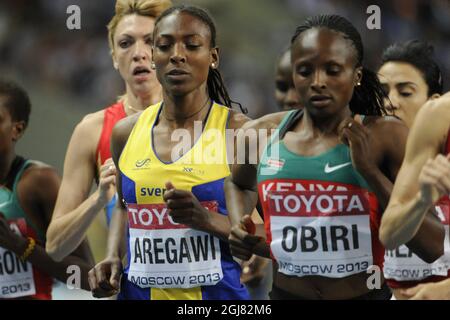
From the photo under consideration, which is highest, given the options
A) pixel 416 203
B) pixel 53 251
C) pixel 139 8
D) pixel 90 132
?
pixel 139 8

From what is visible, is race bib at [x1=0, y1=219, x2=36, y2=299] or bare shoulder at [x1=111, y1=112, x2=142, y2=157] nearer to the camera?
bare shoulder at [x1=111, y1=112, x2=142, y2=157]

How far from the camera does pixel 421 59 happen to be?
17.9 feet

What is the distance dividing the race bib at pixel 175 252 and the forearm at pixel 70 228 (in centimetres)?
37

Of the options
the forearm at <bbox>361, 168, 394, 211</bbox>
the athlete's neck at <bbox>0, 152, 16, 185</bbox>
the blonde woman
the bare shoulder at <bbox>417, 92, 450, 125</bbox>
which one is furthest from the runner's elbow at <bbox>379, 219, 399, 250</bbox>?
the athlete's neck at <bbox>0, 152, 16, 185</bbox>

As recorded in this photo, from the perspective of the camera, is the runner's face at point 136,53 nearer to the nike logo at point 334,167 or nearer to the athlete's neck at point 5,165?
the athlete's neck at point 5,165

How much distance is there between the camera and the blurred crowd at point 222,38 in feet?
31.1

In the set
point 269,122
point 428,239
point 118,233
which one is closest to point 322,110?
point 269,122

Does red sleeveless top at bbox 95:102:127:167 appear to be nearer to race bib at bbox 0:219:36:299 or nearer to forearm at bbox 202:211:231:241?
race bib at bbox 0:219:36:299

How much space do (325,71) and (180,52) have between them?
0.67 m

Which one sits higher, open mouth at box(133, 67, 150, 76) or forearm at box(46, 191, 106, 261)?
open mouth at box(133, 67, 150, 76)

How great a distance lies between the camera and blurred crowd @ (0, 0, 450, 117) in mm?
9469

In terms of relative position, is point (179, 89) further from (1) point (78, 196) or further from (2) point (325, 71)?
(1) point (78, 196)

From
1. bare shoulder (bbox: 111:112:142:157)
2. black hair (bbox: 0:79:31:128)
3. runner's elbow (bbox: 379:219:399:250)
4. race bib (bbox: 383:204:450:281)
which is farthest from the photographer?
black hair (bbox: 0:79:31:128)

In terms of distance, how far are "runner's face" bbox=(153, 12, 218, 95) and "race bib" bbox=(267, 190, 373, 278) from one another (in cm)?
67
